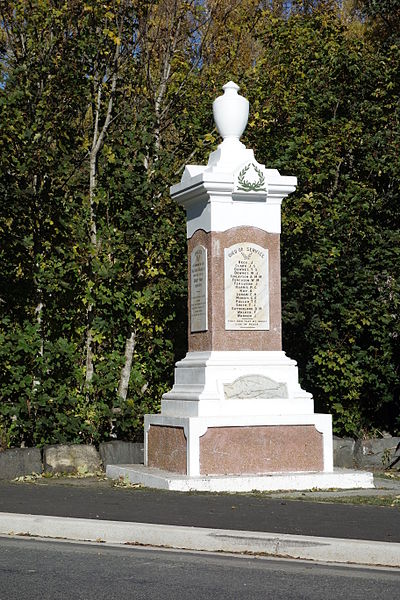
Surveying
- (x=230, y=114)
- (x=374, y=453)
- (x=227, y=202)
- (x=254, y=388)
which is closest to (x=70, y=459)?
(x=254, y=388)

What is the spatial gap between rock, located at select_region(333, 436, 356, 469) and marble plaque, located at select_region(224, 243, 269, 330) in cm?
239

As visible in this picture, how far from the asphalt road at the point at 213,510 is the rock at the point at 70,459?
1.96m

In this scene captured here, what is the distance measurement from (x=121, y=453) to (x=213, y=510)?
186 inches

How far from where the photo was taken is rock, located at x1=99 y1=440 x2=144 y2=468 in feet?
47.7

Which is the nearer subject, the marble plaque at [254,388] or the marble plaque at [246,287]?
the marble plaque at [254,388]

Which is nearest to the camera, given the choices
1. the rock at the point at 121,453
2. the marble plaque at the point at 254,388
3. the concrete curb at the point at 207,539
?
the concrete curb at the point at 207,539

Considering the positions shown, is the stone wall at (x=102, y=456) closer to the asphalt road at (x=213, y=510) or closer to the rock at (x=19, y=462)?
the rock at (x=19, y=462)

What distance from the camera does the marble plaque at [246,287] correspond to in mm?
13219

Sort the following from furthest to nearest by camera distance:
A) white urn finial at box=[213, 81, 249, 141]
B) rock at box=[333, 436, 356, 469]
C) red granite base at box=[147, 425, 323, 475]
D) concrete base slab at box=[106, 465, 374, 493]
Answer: rock at box=[333, 436, 356, 469], white urn finial at box=[213, 81, 249, 141], red granite base at box=[147, 425, 323, 475], concrete base slab at box=[106, 465, 374, 493]

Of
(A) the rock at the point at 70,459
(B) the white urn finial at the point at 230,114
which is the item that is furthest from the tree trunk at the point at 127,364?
(B) the white urn finial at the point at 230,114

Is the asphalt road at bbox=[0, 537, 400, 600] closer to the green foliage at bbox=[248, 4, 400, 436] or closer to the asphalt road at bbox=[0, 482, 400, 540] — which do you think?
the asphalt road at bbox=[0, 482, 400, 540]

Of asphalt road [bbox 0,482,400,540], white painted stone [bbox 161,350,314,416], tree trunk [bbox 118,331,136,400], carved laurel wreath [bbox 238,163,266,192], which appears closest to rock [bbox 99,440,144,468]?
white painted stone [bbox 161,350,314,416]

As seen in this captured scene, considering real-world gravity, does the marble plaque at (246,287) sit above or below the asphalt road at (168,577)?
above

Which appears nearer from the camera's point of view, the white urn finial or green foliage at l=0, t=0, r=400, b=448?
the white urn finial
